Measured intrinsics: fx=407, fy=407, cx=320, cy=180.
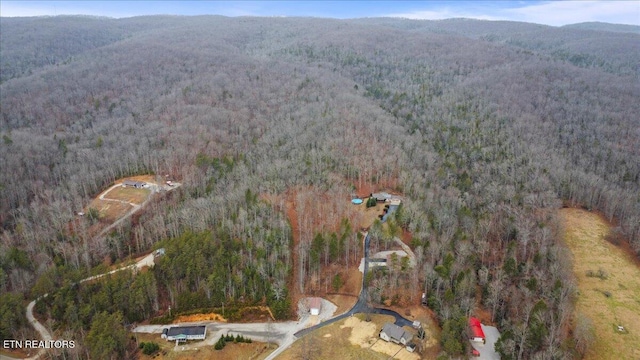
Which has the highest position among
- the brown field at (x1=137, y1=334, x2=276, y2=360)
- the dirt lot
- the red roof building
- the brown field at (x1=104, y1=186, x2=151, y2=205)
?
the dirt lot

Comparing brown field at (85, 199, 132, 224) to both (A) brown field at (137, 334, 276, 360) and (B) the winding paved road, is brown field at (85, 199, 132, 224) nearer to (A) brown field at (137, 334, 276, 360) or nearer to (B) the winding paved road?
(B) the winding paved road

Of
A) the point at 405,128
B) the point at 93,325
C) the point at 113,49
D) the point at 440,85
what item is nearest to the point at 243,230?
the point at 93,325

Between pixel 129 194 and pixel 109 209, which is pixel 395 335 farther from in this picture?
pixel 129 194

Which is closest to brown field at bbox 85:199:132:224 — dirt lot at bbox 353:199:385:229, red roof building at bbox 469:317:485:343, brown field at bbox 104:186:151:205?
brown field at bbox 104:186:151:205

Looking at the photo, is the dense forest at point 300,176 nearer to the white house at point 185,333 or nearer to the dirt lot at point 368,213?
the dirt lot at point 368,213

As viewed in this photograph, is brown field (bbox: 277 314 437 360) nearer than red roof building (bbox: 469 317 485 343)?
Yes

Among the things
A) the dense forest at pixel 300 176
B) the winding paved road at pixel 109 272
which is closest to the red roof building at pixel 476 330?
the dense forest at pixel 300 176
